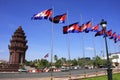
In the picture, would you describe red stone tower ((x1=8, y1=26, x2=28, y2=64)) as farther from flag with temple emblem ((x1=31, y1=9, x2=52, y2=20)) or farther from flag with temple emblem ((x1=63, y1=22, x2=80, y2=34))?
flag with temple emblem ((x1=31, y1=9, x2=52, y2=20))

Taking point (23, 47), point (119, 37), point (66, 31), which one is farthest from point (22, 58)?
point (66, 31)

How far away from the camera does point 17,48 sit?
98062 mm

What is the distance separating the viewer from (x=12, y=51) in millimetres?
98375

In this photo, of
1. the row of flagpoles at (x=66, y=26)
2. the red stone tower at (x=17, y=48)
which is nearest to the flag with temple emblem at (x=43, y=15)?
the row of flagpoles at (x=66, y=26)

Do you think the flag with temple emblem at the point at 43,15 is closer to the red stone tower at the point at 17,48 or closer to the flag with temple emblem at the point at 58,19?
the flag with temple emblem at the point at 58,19

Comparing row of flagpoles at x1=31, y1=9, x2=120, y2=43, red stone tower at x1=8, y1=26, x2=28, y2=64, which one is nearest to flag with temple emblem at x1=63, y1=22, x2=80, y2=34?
row of flagpoles at x1=31, y1=9, x2=120, y2=43

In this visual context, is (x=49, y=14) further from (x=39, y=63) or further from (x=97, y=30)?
(x=39, y=63)

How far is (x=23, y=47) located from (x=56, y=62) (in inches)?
1750

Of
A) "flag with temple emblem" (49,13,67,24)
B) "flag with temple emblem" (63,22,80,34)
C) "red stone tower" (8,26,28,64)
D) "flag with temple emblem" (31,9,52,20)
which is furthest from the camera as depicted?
"red stone tower" (8,26,28,64)

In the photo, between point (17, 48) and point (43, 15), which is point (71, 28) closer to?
point (43, 15)

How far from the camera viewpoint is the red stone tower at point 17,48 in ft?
320

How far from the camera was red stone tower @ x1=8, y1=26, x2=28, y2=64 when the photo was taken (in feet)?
320

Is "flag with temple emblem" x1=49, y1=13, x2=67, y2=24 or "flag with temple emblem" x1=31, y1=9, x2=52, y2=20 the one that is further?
"flag with temple emblem" x1=49, y1=13, x2=67, y2=24

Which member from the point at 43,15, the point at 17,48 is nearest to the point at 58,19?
the point at 43,15
